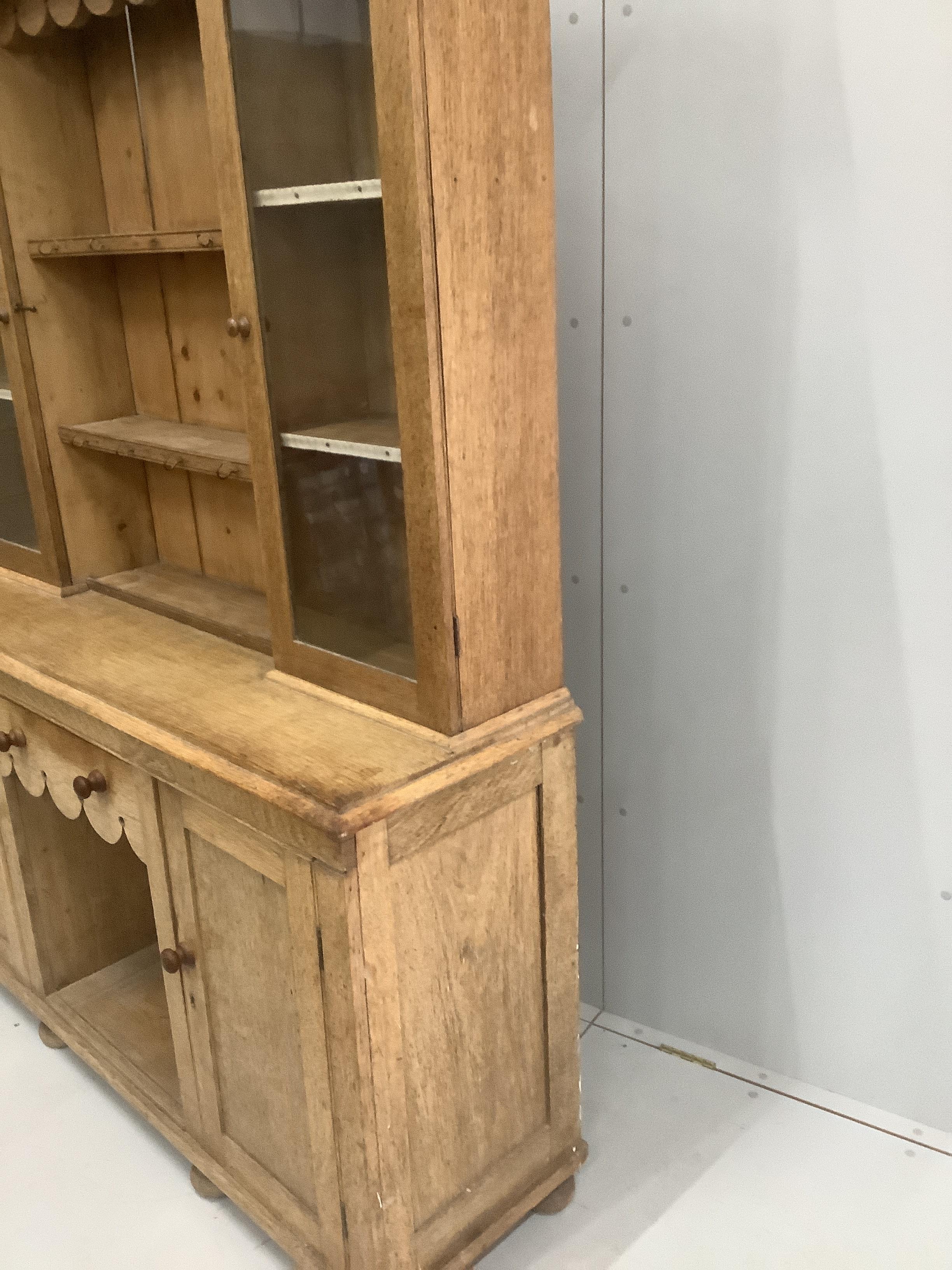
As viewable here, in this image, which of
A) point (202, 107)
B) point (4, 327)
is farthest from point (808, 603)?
point (4, 327)

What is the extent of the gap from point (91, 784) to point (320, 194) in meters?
0.90

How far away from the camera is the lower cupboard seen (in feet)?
4.39

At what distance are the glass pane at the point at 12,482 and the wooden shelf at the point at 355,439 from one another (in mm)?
831

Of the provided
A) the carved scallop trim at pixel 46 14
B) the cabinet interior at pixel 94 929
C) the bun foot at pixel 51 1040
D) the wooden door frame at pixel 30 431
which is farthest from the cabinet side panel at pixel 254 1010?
the carved scallop trim at pixel 46 14

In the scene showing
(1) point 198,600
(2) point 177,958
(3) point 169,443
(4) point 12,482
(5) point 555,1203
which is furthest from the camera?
(4) point 12,482

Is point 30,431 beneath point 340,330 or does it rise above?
beneath

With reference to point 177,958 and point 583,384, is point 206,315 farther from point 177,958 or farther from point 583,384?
point 177,958

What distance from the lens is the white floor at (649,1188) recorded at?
64.7 inches

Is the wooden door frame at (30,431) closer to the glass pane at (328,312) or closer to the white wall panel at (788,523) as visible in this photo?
the glass pane at (328,312)

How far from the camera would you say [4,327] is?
1.97 meters

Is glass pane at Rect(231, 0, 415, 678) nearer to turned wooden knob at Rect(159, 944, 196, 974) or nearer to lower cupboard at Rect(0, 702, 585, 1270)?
lower cupboard at Rect(0, 702, 585, 1270)

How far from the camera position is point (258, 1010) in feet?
4.94

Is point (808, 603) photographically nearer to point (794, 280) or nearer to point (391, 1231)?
point (794, 280)

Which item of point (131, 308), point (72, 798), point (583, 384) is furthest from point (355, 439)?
point (131, 308)
